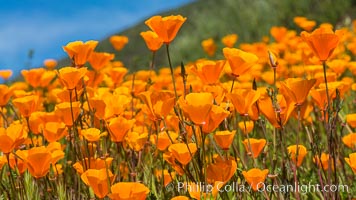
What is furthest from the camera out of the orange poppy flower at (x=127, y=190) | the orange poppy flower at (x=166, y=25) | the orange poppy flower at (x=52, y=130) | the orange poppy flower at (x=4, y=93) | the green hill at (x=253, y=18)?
the green hill at (x=253, y=18)

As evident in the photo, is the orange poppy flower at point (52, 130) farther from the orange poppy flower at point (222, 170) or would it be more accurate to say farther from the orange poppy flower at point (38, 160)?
the orange poppy flower at point (222, 170)

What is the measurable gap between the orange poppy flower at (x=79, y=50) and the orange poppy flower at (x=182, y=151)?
72cm

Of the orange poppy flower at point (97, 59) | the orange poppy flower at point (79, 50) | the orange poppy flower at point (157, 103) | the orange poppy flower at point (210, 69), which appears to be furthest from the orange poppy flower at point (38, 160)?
the orange poppy flower at point (97, 59)

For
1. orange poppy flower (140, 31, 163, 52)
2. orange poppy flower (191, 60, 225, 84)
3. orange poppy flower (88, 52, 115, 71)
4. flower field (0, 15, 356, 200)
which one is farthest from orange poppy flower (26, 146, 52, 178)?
orange poppy flower (88, 52, 115, 71)

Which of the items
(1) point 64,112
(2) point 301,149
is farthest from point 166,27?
(2) point 301,149

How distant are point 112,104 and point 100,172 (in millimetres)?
503

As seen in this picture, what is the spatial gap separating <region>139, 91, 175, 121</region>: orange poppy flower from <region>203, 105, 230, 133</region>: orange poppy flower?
9.2 inches

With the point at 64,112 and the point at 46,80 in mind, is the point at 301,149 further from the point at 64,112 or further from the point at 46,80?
the point at 46,80

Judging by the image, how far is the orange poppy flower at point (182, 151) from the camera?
1.89 m

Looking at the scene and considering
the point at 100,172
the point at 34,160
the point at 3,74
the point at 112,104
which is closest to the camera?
the point at 100,172

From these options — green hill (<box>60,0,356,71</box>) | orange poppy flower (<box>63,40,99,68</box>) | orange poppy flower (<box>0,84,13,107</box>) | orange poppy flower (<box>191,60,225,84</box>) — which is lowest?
orange poppy flower (<box>0,84,13,107</box>)

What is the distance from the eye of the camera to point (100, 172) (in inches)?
71.7

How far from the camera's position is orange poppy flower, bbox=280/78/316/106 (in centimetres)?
190

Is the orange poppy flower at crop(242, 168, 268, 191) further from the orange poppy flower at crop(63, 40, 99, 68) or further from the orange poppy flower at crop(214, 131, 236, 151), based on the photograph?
the orange poppy flower at crop(63, 40, 99, 68)
